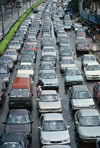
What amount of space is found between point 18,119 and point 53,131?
7.36 ft

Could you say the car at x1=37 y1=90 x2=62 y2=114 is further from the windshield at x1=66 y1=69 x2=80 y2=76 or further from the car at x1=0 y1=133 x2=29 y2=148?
the windshield at x1=66 y1=69 x2=80 y2=76

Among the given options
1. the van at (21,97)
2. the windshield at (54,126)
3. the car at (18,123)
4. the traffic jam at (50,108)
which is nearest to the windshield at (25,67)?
the traffic jam at (50,108)

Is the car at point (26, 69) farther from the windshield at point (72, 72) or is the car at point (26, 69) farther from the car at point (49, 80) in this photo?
the windshield at point (72, 72)

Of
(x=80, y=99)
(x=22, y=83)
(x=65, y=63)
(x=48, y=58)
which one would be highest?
(x=22, y=83)

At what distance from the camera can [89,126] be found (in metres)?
16.2

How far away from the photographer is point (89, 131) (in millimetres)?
15828

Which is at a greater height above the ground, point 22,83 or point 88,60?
point 22,83

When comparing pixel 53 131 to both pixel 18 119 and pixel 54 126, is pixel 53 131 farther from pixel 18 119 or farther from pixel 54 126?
pixel 18 119

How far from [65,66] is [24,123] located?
1364 centimetres

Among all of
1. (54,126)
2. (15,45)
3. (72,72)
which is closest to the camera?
(54,126)

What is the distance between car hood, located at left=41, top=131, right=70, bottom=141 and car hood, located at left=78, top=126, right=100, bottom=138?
0.96m

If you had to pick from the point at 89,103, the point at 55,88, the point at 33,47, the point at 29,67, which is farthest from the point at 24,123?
the point at 33,47

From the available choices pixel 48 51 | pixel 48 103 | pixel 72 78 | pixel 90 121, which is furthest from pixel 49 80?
pixel 48 51

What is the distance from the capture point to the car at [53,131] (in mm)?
15094
